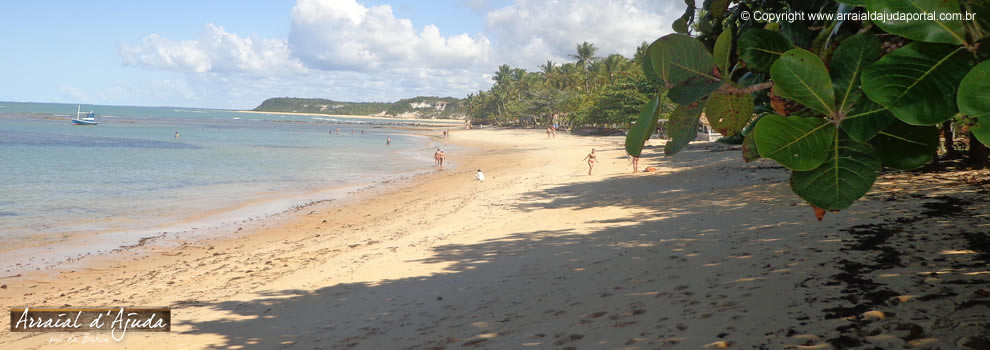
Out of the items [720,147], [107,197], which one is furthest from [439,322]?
[720,147]

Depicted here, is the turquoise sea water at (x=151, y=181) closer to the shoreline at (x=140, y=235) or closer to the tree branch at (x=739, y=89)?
the shoreline at (x=140, y=235)

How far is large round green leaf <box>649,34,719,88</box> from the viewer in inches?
42.2

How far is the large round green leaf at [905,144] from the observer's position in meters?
1.05

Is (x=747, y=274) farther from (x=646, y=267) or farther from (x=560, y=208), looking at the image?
(x=560, y=208)

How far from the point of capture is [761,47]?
3.50ft

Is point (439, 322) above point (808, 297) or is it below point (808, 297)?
below

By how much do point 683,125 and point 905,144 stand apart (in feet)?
1.31

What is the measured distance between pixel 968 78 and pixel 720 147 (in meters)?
23.4

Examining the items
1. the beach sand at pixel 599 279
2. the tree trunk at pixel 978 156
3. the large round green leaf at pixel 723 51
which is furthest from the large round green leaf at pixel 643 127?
the tree trunk at pixel 978 156

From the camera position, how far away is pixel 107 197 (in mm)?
16375

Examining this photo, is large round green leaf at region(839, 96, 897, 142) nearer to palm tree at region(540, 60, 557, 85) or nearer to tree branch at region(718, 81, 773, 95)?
tree branch at region(718, 81, 773, 95)

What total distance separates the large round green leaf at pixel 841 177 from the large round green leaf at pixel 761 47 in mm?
196

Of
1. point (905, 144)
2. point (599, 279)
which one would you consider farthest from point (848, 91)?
point (599, 279)

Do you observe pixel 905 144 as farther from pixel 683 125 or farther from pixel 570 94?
pixel 570 94
